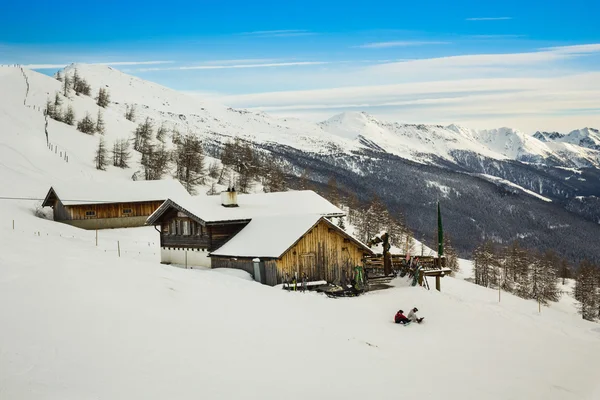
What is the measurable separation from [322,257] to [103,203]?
3438cm

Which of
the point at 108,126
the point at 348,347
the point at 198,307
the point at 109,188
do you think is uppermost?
the point at 108,126

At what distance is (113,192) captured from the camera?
208ft

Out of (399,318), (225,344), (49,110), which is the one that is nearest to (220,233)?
(399,318)

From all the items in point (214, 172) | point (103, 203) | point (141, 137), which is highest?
point (141, 137)

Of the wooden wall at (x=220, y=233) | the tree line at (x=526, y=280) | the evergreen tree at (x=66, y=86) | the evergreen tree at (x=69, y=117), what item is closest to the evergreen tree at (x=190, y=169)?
the evergreen tree at (x=69, y=117)

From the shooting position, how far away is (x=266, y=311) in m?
23.5

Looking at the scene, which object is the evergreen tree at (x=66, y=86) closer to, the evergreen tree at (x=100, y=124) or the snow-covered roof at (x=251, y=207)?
the evergreen tree at (x=100, y=124)

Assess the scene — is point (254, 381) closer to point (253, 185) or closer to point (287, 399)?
point (287, 399)

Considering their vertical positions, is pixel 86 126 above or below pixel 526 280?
above

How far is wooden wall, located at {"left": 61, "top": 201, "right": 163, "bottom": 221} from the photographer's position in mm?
59656

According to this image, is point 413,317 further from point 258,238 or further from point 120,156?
point 120,156

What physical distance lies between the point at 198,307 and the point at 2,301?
23.4ft

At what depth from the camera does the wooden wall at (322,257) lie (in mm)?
33906

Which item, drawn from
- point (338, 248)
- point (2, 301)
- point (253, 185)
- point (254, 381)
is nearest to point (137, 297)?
point (2, 301)
